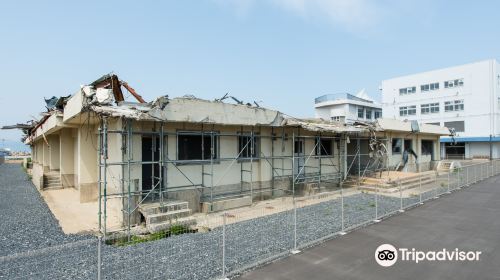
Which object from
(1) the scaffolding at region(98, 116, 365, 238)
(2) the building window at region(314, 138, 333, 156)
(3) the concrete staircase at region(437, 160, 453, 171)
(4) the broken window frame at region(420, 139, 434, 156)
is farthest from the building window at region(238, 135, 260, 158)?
(3) the concrete staircase at region(437, 160, 453, 171)

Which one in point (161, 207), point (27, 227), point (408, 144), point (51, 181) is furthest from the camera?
point (408, 144)

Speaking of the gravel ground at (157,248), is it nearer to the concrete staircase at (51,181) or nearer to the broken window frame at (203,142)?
the broken window frame at (203,142)

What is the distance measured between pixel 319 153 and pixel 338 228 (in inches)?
310

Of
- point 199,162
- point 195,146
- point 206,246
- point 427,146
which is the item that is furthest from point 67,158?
point 427,146

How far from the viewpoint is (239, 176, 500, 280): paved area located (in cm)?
573

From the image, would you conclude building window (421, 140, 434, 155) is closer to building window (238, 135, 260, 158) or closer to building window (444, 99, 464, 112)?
building window (238, 135, 260, 158)

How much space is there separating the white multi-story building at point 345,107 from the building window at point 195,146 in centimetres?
4335

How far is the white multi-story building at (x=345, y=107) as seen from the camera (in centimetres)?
5403

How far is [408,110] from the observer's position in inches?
1967

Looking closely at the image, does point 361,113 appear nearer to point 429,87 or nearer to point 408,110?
point 408,110

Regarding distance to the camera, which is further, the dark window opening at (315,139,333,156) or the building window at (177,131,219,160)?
the dark window opening at (315,139,333,156)

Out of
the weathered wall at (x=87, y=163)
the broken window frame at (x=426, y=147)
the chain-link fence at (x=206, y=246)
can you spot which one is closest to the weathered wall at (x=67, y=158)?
the weathered wall at (x=87, y=163)

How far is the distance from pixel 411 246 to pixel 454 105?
4647cm

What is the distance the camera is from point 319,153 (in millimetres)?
16281
